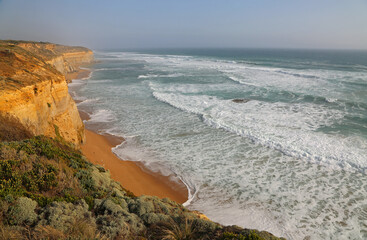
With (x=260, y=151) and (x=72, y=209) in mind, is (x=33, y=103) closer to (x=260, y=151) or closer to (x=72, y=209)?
(x=72, y=209)

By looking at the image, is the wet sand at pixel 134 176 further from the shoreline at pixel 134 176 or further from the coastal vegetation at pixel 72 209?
the coastal vegetation at pixel 72 209

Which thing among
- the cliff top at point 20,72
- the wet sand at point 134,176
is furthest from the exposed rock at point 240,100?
the cliff top at point 20,72

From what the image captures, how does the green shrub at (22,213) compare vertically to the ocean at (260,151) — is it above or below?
above

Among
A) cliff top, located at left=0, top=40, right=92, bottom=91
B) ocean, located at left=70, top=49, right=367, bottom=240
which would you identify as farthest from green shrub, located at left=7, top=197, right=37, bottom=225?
cliff top, located at left=0, top=40, right=92, bottom=91

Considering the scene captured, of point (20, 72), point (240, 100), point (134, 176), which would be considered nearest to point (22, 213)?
point (134, 176)

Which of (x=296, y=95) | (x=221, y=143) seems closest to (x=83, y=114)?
(x=221, y=143)

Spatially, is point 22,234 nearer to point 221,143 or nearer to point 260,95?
point 221,143
